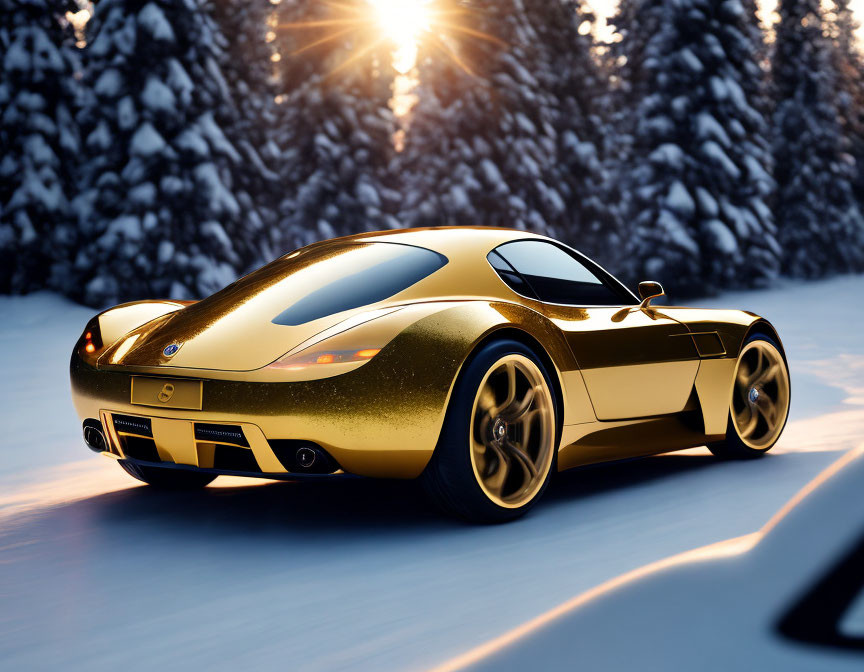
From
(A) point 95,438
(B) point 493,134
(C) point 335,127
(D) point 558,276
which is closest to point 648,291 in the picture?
(D) point 558,276

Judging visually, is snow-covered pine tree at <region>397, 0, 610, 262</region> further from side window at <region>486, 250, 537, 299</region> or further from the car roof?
side window at <region>486, 250, 537, 299</region>

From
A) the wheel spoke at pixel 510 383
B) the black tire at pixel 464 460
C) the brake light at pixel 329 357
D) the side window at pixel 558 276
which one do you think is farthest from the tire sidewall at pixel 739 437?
the brake light at pixel 329 357

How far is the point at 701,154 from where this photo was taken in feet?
93.9

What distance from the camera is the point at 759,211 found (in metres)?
29.2

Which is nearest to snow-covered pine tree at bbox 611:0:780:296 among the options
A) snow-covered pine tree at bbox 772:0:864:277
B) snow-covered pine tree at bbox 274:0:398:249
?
snow-covered pine tree at bbox 274:0:398:249

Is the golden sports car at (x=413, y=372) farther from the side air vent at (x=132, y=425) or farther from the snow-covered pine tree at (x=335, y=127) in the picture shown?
the snow-covered pine tree at (x=335, y=127)

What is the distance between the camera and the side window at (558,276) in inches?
215

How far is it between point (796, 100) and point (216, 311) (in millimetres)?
37239

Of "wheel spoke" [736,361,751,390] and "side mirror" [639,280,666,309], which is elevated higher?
"side mirror" [639,280,666,309]

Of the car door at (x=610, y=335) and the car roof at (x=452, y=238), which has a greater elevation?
the car roof at (x=452, y=238)

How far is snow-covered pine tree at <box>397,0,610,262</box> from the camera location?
32.6 metres

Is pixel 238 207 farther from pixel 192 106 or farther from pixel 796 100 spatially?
pixel 796 100

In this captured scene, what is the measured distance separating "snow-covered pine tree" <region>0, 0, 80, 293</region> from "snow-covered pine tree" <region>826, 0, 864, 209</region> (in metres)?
30.1

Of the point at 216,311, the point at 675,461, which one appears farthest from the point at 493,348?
the point at 675,461
